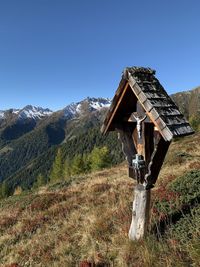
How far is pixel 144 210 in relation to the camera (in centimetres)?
746

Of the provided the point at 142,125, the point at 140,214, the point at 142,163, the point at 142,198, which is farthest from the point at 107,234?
the point at 142,125

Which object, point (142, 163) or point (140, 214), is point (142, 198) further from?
point (142, 163)

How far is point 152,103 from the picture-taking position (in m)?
6.84

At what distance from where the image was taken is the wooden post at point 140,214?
7434mm

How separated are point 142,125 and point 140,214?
6.87ft

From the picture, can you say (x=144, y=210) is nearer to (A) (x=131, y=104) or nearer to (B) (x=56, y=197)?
(A) (x=131, y=104)

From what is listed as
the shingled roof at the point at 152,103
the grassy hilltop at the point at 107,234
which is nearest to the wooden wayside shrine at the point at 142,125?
the shingled roof at the point at 152,103

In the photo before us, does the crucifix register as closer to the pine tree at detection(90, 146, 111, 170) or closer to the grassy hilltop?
the grassy hilltop

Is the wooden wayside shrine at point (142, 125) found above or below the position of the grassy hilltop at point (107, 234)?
above

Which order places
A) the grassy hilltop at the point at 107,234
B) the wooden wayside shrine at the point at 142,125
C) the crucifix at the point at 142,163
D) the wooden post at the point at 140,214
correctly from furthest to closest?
the wooden post at the point at 140,214 → the crucifix at the point at 142,163 → the wooden wayside shrine at the point at 142,125 → the grassy hilltop at the point at 107,234

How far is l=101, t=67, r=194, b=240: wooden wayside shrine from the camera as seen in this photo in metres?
6.90

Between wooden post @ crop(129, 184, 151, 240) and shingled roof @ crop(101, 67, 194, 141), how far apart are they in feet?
5.70

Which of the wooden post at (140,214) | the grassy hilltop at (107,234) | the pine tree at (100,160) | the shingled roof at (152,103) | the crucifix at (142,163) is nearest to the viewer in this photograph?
the shingled roof at (152,103)

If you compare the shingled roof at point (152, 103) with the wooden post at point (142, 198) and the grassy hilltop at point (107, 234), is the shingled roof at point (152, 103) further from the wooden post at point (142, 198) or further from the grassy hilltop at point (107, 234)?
the grassy hilltop at point (107, 234)
